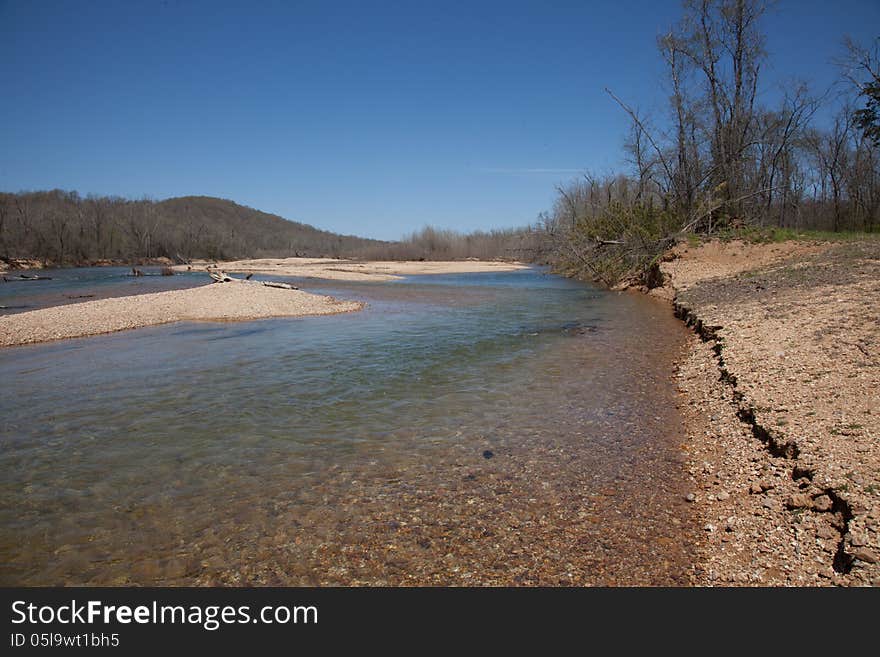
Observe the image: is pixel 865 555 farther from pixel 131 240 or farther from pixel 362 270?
pixel 131 240

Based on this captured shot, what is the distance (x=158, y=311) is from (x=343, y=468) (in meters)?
13.9

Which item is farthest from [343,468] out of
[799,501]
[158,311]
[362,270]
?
[362,270]

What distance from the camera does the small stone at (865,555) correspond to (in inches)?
101

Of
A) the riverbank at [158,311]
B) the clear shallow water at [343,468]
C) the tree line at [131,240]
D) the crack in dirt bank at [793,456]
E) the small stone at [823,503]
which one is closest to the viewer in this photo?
the crack in dirt bank at [793,456]

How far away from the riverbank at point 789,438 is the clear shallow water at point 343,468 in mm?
298

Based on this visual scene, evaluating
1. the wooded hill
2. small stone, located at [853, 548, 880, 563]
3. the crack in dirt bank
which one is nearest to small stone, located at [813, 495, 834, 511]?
the crack in dirt bank

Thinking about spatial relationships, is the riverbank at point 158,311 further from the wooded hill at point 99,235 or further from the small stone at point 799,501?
the wooded hill at point 99,235

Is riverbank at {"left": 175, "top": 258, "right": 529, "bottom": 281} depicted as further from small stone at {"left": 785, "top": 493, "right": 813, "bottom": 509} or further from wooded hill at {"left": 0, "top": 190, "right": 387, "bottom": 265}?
small stone at {"left": 785, "top": 493, "right": 813, "bottom": 509}

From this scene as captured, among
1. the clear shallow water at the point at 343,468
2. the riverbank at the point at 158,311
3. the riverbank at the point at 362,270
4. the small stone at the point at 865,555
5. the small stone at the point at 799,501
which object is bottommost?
the clear shallow water at the point at 343,468

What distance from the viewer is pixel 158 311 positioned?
1591cm

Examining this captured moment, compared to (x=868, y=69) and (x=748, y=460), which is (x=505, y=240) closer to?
(x=868, y=69)

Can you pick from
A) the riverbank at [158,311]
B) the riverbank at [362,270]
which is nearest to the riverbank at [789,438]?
the riverbank at [158,311]

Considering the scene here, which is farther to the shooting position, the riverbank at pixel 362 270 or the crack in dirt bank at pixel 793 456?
the riverbank at pixel 362 270

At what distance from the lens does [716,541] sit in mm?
3268
